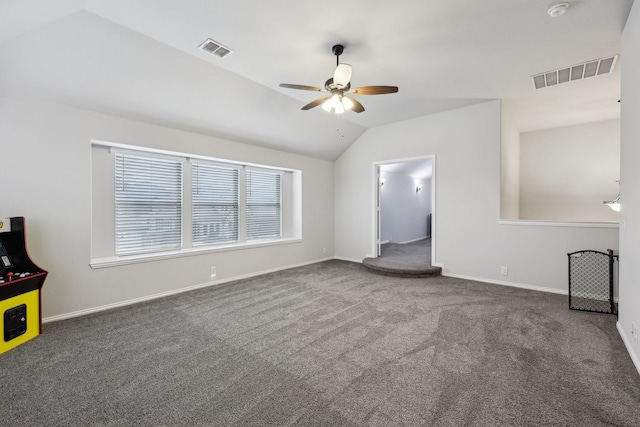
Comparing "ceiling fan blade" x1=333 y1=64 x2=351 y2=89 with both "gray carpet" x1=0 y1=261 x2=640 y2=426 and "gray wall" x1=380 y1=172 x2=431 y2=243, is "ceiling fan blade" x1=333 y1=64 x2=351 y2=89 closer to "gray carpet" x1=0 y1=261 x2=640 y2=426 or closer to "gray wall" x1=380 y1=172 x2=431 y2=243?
"gray carpet" x1=0 y1=261 x2=640 y2=426

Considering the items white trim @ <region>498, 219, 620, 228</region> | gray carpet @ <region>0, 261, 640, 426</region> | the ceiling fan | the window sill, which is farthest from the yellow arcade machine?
white trim @ <region>498, 219, 620, 228</region>

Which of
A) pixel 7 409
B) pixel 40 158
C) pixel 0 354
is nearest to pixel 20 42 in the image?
pixel 40 158

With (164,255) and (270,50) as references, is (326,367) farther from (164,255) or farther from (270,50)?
(270,50)

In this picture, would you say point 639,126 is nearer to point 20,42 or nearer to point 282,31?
point 282,31

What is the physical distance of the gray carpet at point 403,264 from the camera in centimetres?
503

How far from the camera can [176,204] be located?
4.44 meters

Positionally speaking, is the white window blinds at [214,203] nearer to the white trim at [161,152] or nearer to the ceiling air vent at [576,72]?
the white trim at [161,152]

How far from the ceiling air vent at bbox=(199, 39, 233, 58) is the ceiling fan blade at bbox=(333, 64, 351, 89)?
51.2 inches

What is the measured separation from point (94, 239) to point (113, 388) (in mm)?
2418

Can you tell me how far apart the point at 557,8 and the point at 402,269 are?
13.0ft

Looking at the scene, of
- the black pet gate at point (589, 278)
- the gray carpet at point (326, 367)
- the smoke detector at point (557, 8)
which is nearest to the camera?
the gray carpet at point (326, 367)

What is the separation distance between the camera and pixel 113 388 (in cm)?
200

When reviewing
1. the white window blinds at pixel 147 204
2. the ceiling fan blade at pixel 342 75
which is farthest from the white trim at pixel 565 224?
the white window blinds at pixel 147 204

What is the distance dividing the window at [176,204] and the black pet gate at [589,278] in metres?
4.73
